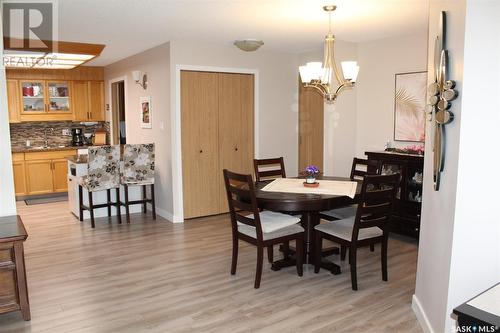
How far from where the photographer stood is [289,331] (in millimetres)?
2775

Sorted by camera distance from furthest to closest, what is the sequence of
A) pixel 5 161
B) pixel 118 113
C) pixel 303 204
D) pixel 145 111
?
pixel 118 113 → pixel 145 111 → pixel 303 204 → pixel 5 161

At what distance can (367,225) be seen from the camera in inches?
133

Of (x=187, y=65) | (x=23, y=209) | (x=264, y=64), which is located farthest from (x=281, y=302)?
(x=23, y=209)

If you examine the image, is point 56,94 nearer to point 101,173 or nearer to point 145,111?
point 145,111

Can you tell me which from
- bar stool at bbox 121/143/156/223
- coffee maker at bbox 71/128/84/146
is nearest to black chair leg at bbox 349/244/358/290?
bar stool at bbox 121/143/156/223

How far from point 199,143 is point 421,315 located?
3.65 m

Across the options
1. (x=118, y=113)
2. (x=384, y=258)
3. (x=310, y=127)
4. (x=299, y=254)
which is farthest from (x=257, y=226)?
(x=118, y=113)

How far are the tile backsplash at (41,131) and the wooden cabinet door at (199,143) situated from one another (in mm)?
3176

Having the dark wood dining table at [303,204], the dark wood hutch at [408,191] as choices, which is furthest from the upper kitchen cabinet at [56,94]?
the dark wood hutch at [408,191]

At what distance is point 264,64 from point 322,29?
1.57 metres

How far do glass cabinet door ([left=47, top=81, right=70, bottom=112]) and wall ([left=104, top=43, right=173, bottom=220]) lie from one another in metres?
1.80

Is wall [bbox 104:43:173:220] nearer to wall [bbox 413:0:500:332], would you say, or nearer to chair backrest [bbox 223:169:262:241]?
chair backrest [bbox 223:169:262:241]

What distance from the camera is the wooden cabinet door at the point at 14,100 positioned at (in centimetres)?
726

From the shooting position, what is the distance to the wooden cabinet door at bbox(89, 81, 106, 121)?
800 cm
